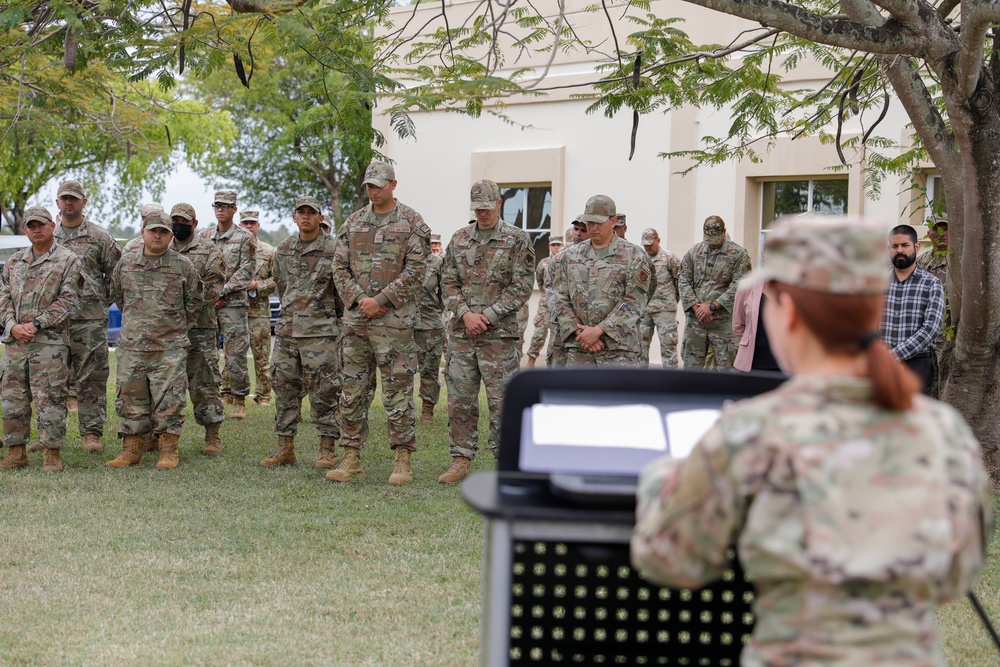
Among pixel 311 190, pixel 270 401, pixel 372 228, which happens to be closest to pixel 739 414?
pixel 372 228

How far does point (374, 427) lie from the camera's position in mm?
11062

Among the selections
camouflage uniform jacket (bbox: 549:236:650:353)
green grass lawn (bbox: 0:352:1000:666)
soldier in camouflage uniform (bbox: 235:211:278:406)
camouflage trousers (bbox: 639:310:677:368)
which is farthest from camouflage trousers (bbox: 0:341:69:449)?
camouflage trousers (bbox: 639:310:677:368)

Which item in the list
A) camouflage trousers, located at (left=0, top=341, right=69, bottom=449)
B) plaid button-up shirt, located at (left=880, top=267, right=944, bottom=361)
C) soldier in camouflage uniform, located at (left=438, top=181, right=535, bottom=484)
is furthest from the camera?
camouflage trousers, located at (left=0, top=341, right=69, bottom=449)

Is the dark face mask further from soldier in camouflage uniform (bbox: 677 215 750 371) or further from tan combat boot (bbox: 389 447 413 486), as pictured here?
soldier in camouflage uniform (bbox: 677 215 750 371)

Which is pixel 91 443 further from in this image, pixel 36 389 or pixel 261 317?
pixel 261 317

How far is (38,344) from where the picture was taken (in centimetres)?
838

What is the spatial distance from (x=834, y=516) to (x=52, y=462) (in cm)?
768

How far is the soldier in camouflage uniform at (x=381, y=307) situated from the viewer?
26.2 feet

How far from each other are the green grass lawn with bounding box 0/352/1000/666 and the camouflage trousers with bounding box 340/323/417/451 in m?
0.42

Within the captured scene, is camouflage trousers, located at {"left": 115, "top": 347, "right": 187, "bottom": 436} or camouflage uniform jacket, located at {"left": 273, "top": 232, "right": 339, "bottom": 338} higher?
camouflage uniform jacket, located at {"left": 273, "top": 232, "right": 339, "bottom": 338}

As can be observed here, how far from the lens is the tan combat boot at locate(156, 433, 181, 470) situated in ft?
28.2

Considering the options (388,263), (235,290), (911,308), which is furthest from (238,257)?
(911,308)

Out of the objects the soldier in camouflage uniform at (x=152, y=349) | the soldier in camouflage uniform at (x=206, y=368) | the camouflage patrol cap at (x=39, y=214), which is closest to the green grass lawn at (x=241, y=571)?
the soldier in camouflage uniform at (x=152, y=349)

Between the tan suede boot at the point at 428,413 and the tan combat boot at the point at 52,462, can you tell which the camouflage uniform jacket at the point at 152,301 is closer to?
the tan combat boot at the point at 52,462
